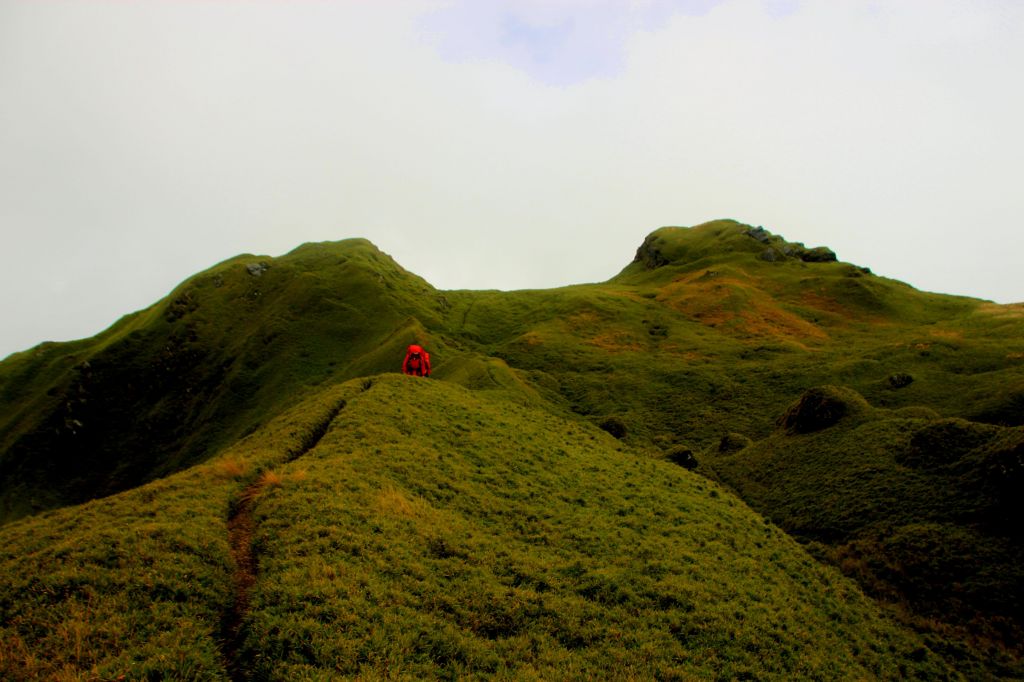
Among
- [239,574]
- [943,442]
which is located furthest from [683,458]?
[239,574]

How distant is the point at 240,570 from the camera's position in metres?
19.3

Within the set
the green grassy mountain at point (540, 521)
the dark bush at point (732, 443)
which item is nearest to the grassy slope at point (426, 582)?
the green grassy mountain at point (540, 521)

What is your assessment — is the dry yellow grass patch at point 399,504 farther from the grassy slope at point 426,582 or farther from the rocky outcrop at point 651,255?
the rocky outcrop at point 651,255

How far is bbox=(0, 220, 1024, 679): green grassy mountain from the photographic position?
53.8ft

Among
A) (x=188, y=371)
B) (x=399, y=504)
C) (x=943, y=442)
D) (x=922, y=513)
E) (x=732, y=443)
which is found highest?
(x=188, y=371)

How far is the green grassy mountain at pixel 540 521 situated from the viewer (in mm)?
16391

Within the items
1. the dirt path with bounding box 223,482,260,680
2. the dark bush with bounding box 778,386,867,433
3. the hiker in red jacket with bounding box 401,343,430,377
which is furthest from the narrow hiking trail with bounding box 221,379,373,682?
the dark bush with bounding box 778,386,867,433

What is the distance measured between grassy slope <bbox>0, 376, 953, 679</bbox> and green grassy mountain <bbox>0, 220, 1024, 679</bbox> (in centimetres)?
11

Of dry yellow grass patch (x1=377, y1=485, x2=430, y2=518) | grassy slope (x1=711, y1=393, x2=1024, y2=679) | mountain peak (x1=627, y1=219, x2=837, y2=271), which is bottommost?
grassy slope (x1=711, y1=393, x2=1024, y2=679)

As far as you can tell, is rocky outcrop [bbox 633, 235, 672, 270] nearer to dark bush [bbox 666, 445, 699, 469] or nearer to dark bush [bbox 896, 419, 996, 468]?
dark bush [bbox 666, 445, 699, 469]

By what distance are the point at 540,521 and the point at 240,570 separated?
13880 millimetres

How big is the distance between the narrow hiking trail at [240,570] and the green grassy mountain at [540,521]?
101mm

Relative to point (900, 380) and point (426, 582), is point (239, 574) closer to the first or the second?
point (426, 582)

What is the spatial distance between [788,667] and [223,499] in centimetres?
2435
